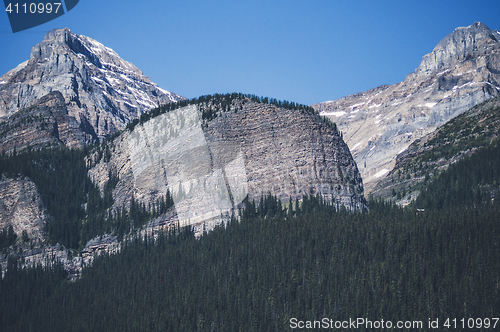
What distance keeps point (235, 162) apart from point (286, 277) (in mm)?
50351

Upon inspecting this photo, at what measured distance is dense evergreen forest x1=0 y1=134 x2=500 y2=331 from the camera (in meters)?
98.4

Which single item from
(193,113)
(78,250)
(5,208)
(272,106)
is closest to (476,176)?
(272,106)

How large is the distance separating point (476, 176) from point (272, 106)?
5608cm

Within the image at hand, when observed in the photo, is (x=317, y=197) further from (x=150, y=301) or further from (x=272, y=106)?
(x=150, y=301)

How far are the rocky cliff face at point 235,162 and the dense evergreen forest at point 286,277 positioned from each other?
6696 mm

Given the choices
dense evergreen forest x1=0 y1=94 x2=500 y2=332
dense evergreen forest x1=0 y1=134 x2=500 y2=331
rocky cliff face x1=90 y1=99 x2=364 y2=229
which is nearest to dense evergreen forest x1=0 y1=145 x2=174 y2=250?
dense evergreen forest x1=0 y1=94 x2=500 y2=332

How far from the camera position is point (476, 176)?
160 m

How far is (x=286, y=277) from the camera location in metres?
109

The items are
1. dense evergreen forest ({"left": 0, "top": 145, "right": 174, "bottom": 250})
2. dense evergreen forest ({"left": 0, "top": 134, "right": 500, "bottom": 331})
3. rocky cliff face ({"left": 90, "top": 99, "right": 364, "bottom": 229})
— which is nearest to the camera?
dense evergreen forest ({"left": 0, "top": 134, "right": 500, "bottom": 331})

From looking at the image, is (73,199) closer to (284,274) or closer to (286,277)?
(284,274)

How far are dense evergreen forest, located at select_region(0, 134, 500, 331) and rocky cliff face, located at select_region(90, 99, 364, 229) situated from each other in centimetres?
670

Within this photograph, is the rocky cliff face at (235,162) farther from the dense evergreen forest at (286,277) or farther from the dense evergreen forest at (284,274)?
the dense evergreen forest at (286,277)

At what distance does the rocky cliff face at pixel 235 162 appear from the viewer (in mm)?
146250

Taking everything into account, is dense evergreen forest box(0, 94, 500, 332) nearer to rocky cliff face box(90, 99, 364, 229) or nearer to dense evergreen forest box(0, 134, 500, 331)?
dense evergreen forest box(0, 134, 500, 331)
